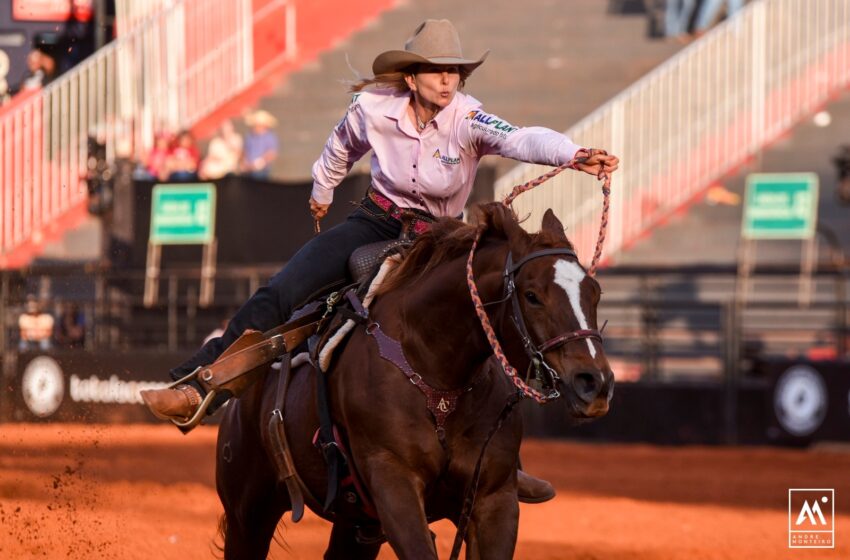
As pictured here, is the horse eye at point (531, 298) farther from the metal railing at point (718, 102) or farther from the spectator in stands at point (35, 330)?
the metal railing at point (718, 102)

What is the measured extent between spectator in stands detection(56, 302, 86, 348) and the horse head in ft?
45.8

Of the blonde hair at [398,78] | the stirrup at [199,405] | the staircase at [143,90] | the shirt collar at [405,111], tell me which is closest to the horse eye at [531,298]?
the shirt collar at [405,111]

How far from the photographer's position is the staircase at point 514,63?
23031 mm

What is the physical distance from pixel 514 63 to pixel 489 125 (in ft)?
60.0

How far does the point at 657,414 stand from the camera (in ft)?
53.9

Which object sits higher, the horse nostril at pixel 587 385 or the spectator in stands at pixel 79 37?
the horse nostril at pixel 587 385

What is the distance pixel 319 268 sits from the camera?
6402 mm

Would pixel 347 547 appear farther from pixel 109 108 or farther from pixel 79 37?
pixel 79 37

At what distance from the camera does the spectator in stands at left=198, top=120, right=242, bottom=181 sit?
835 inches

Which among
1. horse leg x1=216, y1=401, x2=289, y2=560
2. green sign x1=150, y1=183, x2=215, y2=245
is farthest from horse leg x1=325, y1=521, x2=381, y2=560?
green sign x1=150, y1=183, x2=215, y2=245

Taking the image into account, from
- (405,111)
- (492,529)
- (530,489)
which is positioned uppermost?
(405,111)

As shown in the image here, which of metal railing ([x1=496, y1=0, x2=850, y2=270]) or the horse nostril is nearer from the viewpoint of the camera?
the horse nostril

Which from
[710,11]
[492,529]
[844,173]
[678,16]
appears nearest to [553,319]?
[492,529]

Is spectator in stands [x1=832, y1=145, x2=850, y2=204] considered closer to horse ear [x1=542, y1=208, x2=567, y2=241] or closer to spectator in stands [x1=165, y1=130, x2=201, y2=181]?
spectator in stands [x1=165, y1=130, x2=201, y2=181]
